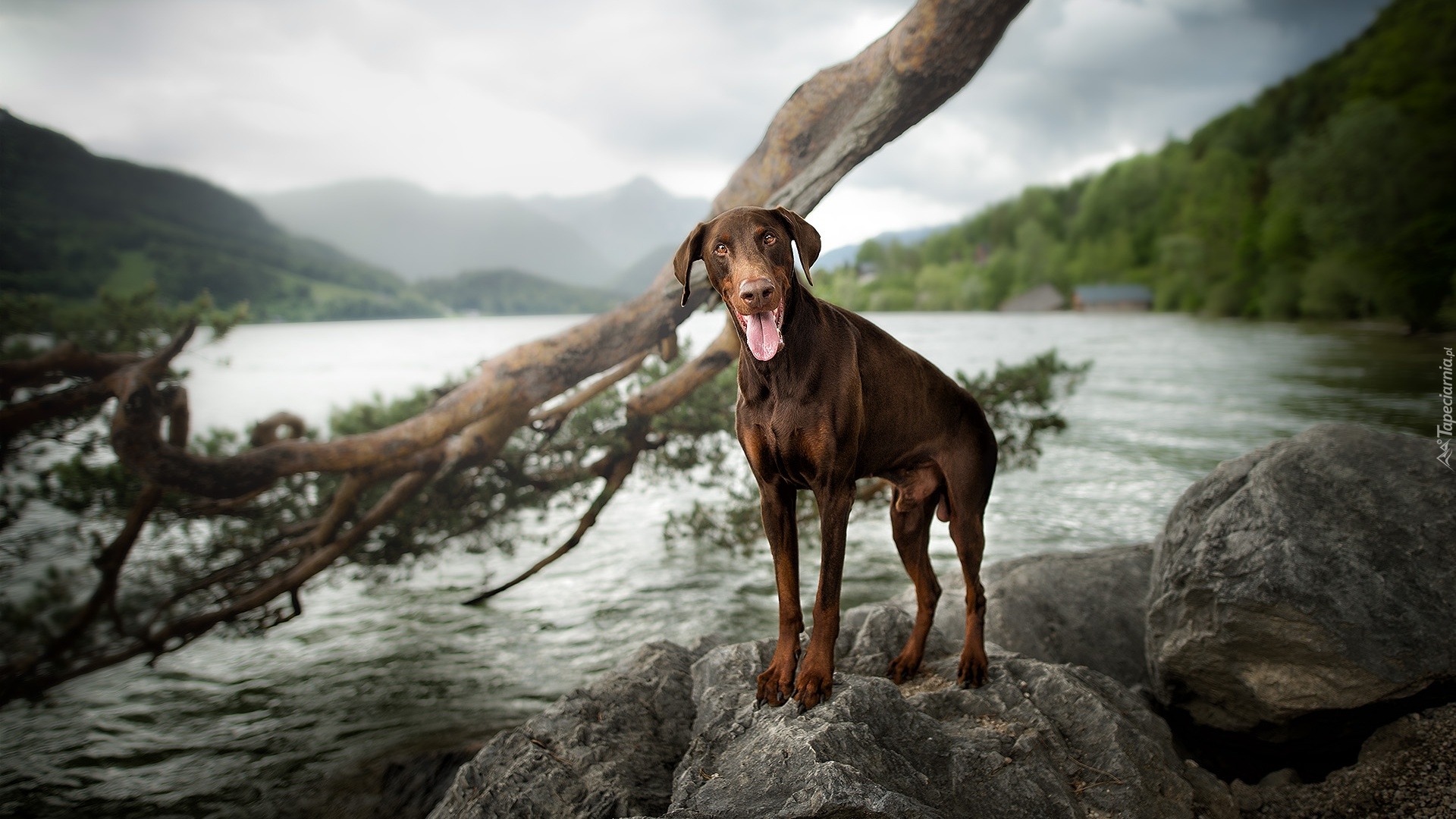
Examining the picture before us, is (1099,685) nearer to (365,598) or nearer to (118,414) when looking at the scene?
(118,414)

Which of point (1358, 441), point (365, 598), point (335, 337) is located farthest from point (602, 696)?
point (335, 337)

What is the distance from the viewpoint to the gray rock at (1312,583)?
298 centimetres

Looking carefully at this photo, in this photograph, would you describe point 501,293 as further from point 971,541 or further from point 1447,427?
point 1447,427

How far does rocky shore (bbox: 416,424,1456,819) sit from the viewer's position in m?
2.28

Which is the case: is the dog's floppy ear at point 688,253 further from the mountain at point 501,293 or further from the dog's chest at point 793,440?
the mountain at point 501,293

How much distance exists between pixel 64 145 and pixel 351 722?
25.7 ft

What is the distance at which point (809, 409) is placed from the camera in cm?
224

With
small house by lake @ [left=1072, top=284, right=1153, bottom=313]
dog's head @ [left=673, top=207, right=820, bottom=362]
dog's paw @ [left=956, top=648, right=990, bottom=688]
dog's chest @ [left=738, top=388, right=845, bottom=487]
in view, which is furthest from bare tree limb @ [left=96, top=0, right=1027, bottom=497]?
small house by lake @ [left=1072, top=284, right=1153, bottom=313]

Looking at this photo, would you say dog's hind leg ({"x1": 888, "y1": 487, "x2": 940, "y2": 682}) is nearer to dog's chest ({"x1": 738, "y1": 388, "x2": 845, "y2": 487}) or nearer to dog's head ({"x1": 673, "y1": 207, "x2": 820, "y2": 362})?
dog's chest ({"x1": 738, "y1": 388, "x2": 845, "y2": 487})

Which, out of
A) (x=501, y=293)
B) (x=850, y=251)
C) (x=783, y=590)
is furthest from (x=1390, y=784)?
(x=501, y=293)

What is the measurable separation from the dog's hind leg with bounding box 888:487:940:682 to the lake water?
119 inches

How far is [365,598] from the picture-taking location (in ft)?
28.0

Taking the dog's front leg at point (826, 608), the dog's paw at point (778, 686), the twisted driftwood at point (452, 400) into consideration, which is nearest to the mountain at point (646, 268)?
the twisted driftwood at point (452, 400)

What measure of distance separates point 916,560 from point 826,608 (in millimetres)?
778
